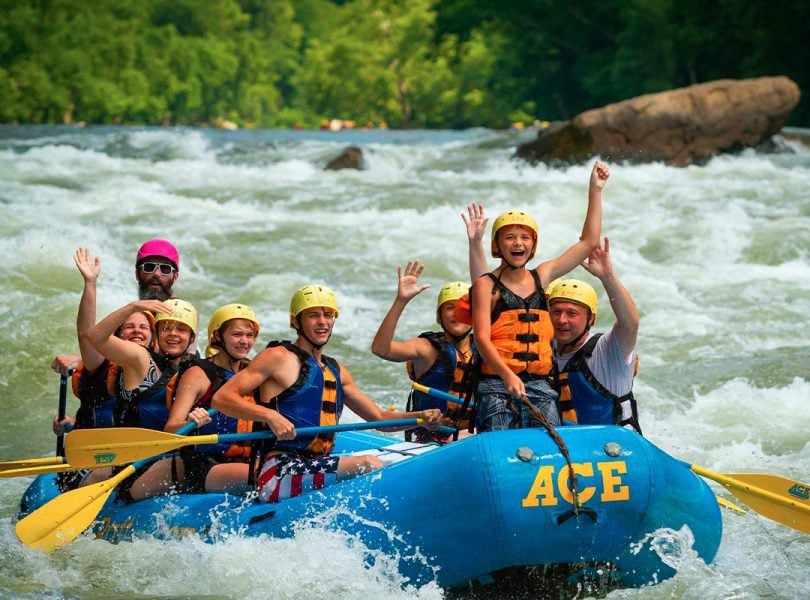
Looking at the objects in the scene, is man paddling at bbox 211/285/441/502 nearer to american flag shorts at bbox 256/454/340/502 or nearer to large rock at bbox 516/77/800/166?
american flag shorts at bbox 256/454/340/502

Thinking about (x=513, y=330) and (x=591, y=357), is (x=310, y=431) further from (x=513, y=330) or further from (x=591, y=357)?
(x=591, y=357)

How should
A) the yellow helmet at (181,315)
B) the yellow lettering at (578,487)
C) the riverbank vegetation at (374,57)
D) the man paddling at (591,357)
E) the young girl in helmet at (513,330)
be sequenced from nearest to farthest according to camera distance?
the yellow lettering at (578,487) < the young girl in helmet at (513,330) < the man paddling at (591,357) < the yellow helmet at (181,315) < the riverbank vegetation at (374,57)

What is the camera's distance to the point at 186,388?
516 cm

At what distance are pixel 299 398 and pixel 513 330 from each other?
831mm

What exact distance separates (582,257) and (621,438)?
2.97ft

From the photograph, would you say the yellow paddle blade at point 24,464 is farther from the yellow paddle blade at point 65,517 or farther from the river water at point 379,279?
the yellow paddle blade at point 65,517

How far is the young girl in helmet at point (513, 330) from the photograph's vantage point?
476 centimetres

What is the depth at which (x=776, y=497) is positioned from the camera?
4.66m

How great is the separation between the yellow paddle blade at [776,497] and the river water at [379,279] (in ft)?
1.01

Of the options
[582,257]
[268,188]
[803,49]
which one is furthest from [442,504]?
[803,49]

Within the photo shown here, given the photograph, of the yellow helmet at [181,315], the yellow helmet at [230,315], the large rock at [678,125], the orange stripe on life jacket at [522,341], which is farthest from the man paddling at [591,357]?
the large rock at [678,125]

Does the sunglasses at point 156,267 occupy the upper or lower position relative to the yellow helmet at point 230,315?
upper

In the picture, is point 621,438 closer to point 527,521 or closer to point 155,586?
point 527,521

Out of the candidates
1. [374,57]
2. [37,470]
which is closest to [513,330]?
[37,470]
